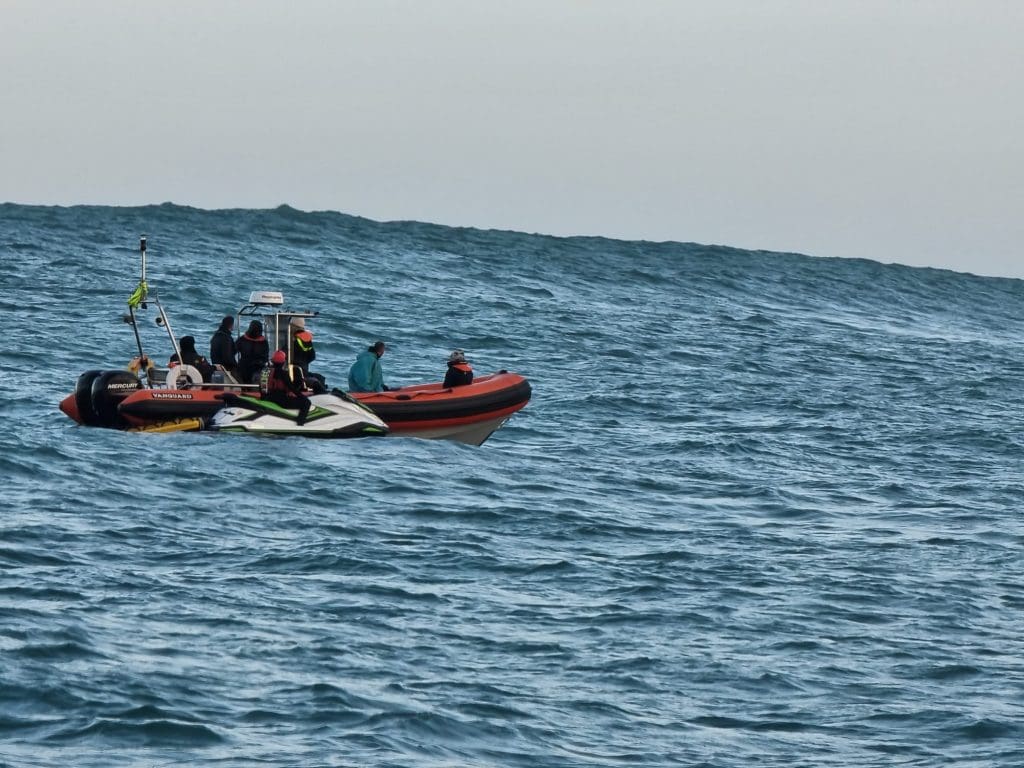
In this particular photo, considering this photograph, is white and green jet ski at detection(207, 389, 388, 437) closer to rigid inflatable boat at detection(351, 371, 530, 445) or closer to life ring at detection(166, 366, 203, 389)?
rigid inflatable boat at detection(351, 371, 530, 445)

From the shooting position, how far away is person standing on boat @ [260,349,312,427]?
65.3ft

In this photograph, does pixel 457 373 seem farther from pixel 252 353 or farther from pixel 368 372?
pixel 252 353

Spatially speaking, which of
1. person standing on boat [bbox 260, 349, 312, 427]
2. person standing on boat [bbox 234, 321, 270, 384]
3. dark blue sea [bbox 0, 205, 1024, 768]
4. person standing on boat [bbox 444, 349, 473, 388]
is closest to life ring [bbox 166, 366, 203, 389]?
person standing on boat [bbox 234, 321, 270, 384]

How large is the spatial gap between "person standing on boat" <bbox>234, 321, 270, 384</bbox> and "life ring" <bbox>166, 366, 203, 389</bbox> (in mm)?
602

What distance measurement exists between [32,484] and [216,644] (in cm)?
617

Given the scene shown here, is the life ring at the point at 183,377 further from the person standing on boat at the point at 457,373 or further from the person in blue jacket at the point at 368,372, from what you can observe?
the person standing on boat at the point at 457,373

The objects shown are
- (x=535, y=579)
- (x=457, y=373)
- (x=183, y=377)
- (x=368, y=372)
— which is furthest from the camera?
(x=368, y=372)

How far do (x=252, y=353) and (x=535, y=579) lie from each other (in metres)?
8.10

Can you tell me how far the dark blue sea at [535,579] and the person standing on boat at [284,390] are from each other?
534 millimetres

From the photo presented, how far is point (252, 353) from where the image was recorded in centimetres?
2053

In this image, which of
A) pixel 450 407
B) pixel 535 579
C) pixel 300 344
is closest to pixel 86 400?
pixel 300 344

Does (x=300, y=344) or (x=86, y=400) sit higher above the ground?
(x=300, y=344)

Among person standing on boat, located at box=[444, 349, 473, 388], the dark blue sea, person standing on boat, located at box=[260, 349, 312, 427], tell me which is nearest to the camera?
the dark blue sea

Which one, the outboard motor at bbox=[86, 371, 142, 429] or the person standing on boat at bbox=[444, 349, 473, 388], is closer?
the outboard motor at bbox=[86, 371, 142, 429]
